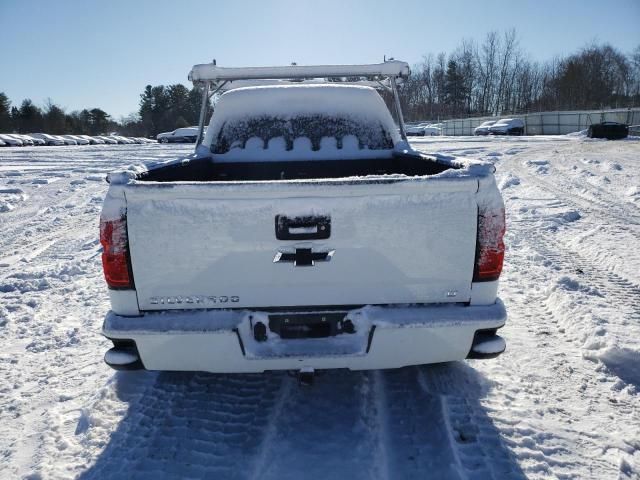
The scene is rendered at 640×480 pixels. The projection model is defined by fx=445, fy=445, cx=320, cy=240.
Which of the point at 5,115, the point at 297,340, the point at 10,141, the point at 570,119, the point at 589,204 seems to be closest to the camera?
the point at 297,340

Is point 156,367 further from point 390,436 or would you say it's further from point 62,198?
point 62,198

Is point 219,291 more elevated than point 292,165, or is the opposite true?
point 292,165

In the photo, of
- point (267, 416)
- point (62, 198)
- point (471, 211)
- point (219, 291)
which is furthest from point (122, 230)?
point (62, 198)

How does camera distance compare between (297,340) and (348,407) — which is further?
(348,407)

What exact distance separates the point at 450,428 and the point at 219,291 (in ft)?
5.09

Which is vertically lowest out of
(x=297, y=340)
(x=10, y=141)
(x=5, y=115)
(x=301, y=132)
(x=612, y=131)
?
(x=297, y=340)

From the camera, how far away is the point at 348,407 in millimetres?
2832

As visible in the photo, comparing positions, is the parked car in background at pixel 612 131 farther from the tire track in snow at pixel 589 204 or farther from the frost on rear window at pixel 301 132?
the frost on rear window at pixel 301 132

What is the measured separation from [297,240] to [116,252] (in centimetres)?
96

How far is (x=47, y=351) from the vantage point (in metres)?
3.60

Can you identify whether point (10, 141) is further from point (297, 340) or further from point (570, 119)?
point (297, 340)

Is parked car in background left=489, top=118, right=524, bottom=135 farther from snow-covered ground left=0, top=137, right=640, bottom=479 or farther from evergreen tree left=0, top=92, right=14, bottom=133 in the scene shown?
evergreen tree left=0, top=92, right=14, bottom=133

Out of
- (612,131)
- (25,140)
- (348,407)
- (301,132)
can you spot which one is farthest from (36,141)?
(348,407)

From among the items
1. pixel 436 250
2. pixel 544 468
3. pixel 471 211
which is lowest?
pixel 544 468
